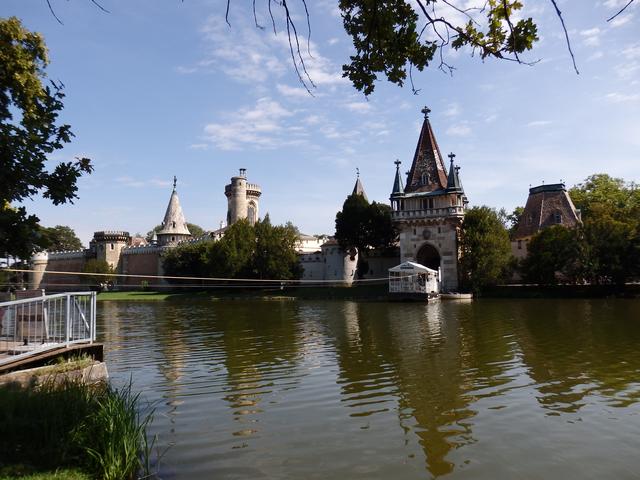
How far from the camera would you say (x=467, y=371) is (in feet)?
36.6

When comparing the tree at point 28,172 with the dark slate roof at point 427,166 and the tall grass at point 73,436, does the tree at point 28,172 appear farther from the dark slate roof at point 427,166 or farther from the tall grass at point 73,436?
the dark slate roof at point 427,166

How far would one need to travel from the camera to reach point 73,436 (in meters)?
5.60

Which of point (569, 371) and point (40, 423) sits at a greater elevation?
point (40, 423)

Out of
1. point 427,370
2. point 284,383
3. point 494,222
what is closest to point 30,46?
point 284,383

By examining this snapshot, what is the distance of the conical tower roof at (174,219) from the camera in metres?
72.2

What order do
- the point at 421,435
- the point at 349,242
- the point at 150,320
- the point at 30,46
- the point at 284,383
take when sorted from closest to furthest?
the point at 421,435
the point at 284,383
the point at 30,46
the point at 150,320
the point at 349,242

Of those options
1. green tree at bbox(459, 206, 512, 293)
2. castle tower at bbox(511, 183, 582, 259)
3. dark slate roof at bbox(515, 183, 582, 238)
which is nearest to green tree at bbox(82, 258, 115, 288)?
green tree at bbox(459, 206, 512, 293)

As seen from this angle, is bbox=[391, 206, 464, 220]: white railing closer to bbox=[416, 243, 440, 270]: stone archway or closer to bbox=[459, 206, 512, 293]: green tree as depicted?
bbox=[459, 206, 512, 293]: green tree

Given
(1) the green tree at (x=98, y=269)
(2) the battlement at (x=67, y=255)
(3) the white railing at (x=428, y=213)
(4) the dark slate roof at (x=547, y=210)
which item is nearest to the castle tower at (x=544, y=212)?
(4) the dark slate roof at (x=547, y=210)

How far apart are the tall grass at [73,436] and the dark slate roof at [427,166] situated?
4712 centimetres

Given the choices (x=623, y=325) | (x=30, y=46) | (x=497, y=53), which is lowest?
(x=623, y=325)

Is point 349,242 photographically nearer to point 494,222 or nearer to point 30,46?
point 494,222

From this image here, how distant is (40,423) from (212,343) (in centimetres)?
1113

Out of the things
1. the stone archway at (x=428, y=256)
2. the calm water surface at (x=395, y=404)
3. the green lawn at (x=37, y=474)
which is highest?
the stone archway at (x=428, y=256)
